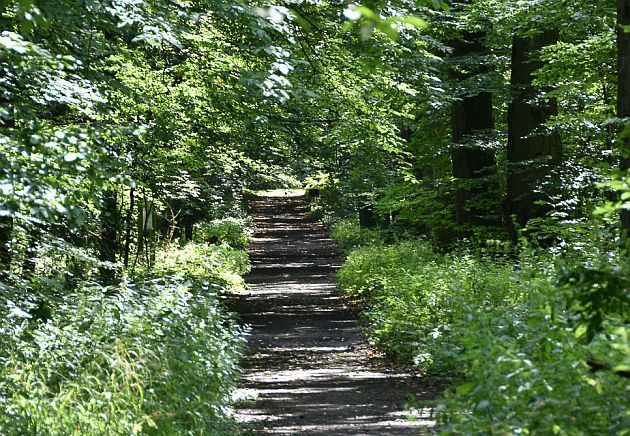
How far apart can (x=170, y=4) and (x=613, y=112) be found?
7.32 m

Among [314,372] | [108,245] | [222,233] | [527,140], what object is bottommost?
[314,372]

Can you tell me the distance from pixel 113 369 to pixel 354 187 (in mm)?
20210

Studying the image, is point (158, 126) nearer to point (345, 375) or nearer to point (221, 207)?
point (345, 375)

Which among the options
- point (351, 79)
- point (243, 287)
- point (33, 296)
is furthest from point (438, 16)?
point (33, 296)

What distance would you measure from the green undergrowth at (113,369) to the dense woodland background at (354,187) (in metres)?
0.03

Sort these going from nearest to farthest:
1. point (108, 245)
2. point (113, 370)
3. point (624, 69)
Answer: point (113, 370) < point (624, 69) < point (108, 245)

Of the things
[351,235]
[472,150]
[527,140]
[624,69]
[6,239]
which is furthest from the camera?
[351,235]

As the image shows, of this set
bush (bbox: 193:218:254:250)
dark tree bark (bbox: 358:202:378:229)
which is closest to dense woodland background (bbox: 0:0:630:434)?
dark tree bark (bbox: 358:202:378:229)

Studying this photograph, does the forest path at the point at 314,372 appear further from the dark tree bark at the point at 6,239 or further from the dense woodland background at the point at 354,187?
the dark tree bark at the point at 6,239

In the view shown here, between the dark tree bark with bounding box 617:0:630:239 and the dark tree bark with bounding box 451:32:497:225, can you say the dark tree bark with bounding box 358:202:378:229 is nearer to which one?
the dark tree bark with bounding box 451:32:497:225

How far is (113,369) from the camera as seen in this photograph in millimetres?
6645

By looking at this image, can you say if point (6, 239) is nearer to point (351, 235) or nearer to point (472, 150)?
point (472, 150)

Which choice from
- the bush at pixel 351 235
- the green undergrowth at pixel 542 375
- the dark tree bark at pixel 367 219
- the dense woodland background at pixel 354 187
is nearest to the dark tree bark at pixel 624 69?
the dense woodland background at pixel 354 187

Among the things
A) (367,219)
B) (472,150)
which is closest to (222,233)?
(367,219)
